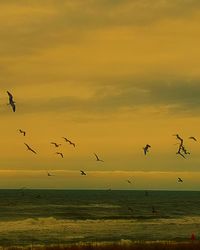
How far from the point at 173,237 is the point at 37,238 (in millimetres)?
11444

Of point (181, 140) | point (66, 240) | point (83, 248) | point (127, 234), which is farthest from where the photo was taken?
point (127, 234)

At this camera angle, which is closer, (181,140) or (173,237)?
(181,140)

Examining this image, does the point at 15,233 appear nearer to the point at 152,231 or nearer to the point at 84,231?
the point at 84,231

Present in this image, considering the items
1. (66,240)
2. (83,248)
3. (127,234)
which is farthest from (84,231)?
(83,248)

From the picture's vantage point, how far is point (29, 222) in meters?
72.4

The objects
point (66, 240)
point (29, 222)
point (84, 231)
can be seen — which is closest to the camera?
point (66, 240)

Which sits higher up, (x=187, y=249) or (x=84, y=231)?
(x=84, y=231)

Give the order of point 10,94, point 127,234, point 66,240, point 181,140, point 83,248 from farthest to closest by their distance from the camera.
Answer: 1. point 127,234
2. point 66,240
3. point 83,248
4. point 181,140
5. point 10,94

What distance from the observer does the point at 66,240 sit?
51.3m

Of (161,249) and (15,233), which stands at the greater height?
(15,233)

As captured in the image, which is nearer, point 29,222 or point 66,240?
point 66,240

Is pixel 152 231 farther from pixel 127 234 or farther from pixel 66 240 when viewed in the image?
pixel 66 240

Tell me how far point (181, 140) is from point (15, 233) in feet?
98.5

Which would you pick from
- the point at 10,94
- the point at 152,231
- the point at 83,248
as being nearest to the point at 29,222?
the point at 152,231
